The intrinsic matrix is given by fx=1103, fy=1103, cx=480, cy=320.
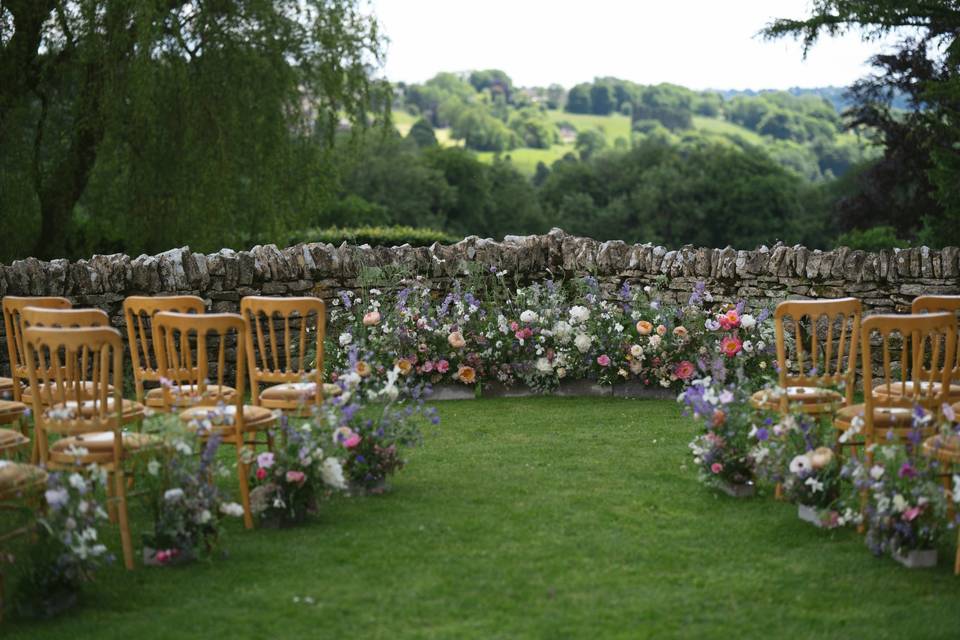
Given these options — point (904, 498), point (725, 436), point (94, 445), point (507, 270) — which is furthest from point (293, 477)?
point (507, 270)

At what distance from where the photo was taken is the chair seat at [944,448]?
175 inches

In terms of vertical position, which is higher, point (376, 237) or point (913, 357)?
point (376, 237)

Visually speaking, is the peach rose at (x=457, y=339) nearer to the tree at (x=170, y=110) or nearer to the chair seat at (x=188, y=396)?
the chair seat at (x=188, y=396)

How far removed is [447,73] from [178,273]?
74698mm

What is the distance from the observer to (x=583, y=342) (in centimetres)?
848

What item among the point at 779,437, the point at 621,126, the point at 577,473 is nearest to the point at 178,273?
the point at 577,473

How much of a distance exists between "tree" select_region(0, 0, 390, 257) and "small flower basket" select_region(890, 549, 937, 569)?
400 inches

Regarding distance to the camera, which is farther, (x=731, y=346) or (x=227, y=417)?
(x=731, y=346)

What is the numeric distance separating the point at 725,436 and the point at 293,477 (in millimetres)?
2213

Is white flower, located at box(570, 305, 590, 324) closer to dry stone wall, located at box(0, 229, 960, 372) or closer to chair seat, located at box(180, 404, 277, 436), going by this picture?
dry stone wall, located at box(0, 229, 960, 372)

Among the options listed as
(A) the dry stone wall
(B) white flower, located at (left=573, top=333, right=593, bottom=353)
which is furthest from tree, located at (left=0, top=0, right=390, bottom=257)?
(B) white flower, located at (left=573, top=333, right=593, bottom=353)

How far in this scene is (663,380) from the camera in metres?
8.49

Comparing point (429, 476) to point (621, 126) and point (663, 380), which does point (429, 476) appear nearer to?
point (663, 380)

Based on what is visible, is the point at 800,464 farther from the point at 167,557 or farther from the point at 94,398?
the point at 94,398
